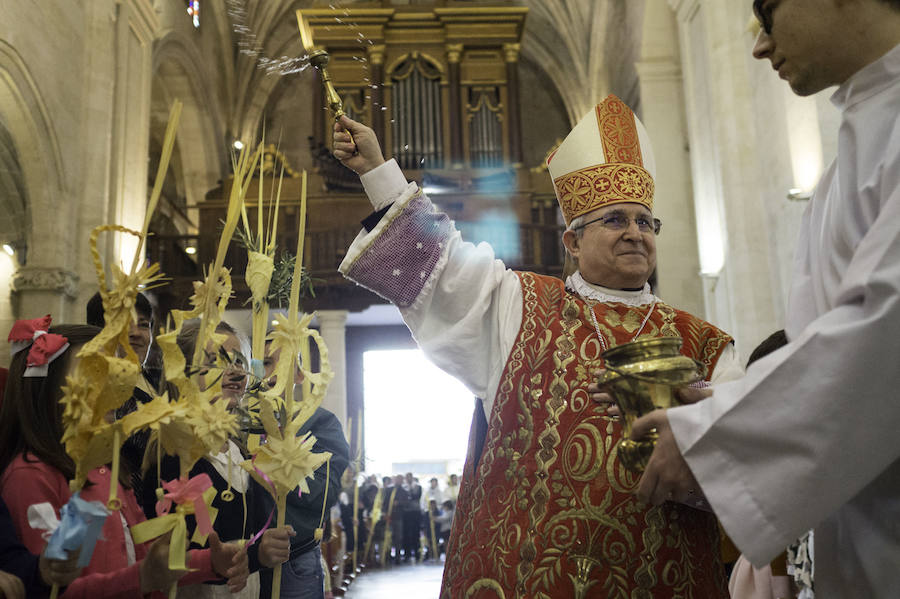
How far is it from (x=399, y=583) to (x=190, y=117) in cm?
971

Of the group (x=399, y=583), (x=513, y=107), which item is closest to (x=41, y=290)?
(x=399, y=583)

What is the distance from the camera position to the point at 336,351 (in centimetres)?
1262

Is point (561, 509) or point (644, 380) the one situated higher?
point (644, 380)

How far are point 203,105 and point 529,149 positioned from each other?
7.24m

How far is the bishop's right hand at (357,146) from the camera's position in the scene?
2008 mm

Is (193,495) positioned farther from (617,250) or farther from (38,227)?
(38,227)

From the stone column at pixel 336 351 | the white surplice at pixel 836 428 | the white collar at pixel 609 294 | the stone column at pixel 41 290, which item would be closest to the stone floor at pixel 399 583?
the stone column at pixel 336 351

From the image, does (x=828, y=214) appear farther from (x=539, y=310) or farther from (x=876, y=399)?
(x=539, y=310)

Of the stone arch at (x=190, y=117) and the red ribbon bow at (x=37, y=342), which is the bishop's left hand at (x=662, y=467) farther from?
the stone arch at (x=190, y=117)

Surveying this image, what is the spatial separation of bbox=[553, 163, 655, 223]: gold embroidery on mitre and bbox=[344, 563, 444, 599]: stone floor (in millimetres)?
5614

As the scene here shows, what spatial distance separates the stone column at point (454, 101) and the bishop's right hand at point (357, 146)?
12.7 meters

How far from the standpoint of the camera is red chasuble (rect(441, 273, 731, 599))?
1.83 meters

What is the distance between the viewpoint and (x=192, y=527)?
237cm

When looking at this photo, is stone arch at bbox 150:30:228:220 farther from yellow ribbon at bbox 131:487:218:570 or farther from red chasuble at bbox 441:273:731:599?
yellow ribbon at bbox 131:487:218:570
